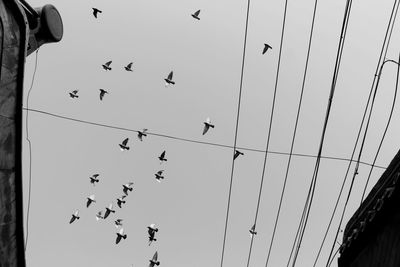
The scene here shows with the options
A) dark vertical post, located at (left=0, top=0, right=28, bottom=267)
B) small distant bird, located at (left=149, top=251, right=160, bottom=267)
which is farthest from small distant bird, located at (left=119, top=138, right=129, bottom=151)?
dark vertical post, located at (left=0, top=0, right=28, bottom=267)

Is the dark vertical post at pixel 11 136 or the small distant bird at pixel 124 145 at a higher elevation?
the small distant bird at pixel 124 145

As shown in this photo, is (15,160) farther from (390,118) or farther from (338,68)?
(390,118)

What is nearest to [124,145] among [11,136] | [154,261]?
[154,261]

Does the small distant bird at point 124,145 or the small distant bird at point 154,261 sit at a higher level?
the small distant bird at point 124,145

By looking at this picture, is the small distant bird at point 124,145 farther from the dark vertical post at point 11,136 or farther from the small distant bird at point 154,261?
the dark vertical post at point 11,136

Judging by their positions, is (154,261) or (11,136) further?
(154,261)

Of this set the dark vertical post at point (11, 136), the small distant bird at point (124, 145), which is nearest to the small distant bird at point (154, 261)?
the small distant bird at point (124, 145)

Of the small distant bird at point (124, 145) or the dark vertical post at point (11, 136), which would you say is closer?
the dark vertical post at point (11, 136)

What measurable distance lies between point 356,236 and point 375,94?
331 cm

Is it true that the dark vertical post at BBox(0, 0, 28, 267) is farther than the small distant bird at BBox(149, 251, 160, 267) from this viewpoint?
No

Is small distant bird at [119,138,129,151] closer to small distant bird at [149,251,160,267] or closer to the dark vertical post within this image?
small distant bird at [149,251,160,267]

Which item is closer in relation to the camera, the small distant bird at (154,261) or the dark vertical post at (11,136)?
the dark vertical post at (11,136)

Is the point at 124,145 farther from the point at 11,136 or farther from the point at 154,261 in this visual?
the point at 11,136

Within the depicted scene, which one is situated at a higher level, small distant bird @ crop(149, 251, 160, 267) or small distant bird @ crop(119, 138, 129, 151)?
small distant bird @ crop(119, 138, 129, 151)
